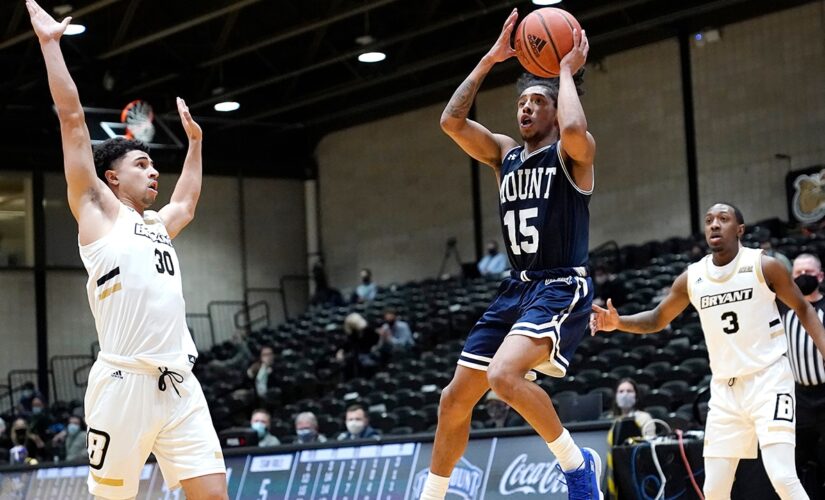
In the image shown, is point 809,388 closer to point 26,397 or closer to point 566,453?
point 566,453

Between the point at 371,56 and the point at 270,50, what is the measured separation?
9.14ft

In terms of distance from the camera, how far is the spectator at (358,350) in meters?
21.5

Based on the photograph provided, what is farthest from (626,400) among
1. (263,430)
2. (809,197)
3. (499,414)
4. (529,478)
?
(809,197)

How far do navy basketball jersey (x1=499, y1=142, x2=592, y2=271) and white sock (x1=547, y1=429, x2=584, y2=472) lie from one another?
868 millimetres

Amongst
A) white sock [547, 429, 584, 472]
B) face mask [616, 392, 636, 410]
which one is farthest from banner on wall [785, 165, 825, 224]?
white sock [547, 429, 584, 472]

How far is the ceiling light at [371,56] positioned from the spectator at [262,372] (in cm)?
645

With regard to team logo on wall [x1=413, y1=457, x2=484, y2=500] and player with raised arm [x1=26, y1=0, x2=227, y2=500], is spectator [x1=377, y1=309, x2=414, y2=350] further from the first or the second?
player with raised arm [x1=26, y1=0, x2=227, y2=500]

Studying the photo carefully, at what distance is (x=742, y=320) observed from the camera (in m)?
7.38

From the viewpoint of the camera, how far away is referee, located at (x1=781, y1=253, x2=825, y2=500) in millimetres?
8391

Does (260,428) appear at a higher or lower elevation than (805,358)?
lower

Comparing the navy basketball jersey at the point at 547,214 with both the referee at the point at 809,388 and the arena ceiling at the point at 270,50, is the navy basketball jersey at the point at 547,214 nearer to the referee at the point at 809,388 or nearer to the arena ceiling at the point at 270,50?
the referee at the point at 809,388

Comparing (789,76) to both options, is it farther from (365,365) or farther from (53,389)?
(53,389)

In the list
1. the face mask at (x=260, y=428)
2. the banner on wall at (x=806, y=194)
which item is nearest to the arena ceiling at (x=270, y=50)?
A: the banner on wall at (x=806, y=194)

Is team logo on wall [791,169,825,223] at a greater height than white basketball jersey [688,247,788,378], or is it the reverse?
team logo on wall [791,169,825,223]
